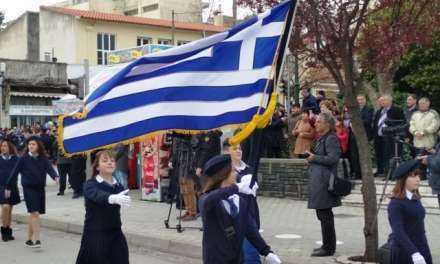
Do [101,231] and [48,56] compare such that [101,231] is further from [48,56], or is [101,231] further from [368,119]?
[48,56]

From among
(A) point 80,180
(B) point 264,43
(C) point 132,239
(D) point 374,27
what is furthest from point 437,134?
(A) point 80,180

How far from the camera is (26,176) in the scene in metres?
10.9

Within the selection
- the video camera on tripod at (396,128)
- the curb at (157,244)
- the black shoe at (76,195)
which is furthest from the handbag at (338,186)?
the black shoe at (76,195)

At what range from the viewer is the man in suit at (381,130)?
14.1 m

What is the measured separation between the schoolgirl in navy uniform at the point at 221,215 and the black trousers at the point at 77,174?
1285 cm

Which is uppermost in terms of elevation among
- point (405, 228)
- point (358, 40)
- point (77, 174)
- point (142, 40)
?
point (142, 40)

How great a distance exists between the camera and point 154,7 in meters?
65.1

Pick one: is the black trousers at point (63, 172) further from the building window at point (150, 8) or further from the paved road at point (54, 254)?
the building window at point (150, 8)

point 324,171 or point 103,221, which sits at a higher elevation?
point 324,171

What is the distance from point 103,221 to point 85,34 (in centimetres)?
4197

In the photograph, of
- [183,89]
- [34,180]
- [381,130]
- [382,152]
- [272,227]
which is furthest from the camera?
[382,152]

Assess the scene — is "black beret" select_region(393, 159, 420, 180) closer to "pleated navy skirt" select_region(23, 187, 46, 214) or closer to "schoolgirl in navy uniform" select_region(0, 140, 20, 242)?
"pleated navy skirt" select_region(23, 187, 46, 214)

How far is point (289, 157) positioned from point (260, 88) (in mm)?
10616

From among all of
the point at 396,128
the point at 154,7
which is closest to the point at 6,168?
the point at 396,128
